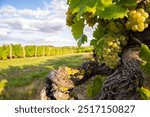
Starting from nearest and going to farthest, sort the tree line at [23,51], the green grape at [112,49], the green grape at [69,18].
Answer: the green grape at [112,49] < the green grape at [69,18] < the tree line at [23,51]

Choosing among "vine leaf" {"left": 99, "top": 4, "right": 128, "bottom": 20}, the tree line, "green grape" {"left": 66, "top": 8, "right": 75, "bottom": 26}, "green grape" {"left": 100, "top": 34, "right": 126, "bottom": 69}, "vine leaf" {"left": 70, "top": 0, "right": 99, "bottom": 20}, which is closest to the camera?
"vine leaf" {"left": 70, "top": 0, "right": 99, "bottom": 20}

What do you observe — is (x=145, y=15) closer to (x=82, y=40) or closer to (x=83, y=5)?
(x=83, y=5)

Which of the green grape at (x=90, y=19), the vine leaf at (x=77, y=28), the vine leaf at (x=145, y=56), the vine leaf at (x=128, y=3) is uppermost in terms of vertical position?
the vine leaf at (x=128, y=3)

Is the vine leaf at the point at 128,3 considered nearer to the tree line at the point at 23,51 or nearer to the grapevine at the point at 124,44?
the grapevine at the point at 124,44

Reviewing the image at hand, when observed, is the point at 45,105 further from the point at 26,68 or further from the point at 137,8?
the point at 26,68

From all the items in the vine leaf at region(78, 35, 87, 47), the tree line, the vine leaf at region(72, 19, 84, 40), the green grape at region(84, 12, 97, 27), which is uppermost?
the green grape at region(84, 12, 97, 27)

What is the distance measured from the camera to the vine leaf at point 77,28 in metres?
2.17

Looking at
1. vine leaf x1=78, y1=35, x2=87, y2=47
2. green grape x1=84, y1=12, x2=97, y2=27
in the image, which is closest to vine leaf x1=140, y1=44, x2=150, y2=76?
green grape x1=84, y1=12, x2=97, y2=27

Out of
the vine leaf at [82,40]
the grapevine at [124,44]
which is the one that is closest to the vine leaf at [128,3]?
the grapevine at [124,44]

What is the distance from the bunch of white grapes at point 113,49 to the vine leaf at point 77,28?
0.22 meters

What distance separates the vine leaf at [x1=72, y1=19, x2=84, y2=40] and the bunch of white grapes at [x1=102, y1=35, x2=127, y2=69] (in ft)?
0.72

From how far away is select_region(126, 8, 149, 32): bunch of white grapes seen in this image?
1.86 meters

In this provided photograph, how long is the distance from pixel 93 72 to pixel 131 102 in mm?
461

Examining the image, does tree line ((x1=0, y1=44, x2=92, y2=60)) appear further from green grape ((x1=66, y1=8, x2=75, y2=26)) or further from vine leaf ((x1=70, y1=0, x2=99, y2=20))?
vine leaf ((x1=70, y1=0, x2=99, y2=20))
